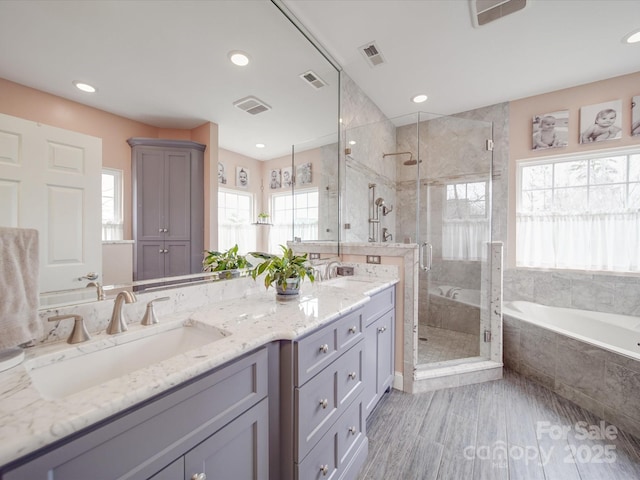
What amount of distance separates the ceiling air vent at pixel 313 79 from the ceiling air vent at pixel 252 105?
600 mm

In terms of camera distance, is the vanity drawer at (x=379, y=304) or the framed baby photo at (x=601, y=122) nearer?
the vanity drawer at (x=379, y=304)

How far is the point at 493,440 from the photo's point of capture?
61.2 inches

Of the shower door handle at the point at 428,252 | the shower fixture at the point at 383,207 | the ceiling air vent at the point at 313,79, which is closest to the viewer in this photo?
the ceiling air vent at the point at 313,79

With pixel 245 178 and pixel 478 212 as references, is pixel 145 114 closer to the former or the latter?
pixel 245 178

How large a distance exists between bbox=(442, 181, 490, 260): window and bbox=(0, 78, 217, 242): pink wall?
112 inches

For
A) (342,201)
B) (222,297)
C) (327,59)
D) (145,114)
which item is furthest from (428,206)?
(145,114)

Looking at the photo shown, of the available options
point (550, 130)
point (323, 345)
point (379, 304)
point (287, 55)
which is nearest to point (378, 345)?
point (379, 304)

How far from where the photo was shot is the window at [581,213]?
2482 mm

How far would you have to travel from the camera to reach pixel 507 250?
2988 mm

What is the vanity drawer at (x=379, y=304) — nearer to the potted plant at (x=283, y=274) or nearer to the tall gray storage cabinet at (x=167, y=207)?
the potted plant at (x=283, y=274)

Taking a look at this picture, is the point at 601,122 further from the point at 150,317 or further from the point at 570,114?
the point at 150,317

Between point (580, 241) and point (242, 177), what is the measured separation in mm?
3381

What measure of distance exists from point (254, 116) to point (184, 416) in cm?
139

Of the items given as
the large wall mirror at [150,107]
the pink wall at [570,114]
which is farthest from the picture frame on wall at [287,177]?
the pink wall at [570,114]
